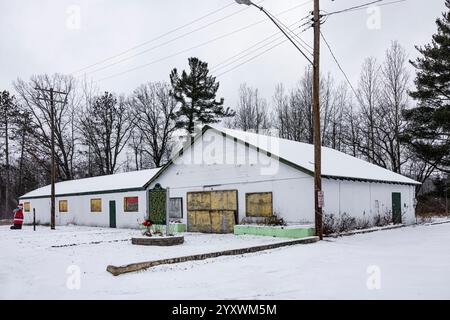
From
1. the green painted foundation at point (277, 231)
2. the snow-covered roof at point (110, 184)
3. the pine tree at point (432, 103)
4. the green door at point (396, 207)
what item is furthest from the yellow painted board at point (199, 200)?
the pine tree at point (432, 103)

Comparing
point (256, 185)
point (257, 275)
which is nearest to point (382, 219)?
point (256, 185)

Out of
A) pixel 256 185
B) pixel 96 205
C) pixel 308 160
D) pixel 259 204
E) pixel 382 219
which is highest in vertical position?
pixel 308 160

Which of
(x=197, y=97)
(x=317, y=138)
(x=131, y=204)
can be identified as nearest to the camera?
(x=317, y=138)

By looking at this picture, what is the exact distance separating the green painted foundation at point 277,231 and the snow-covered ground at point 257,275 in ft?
8.12

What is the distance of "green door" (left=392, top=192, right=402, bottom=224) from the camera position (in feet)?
79.2

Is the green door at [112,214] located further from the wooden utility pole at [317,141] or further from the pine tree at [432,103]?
the pine tree at [432,103]

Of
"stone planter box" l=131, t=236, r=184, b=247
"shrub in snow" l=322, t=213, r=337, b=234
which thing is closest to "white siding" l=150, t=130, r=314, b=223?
"shrub in snow" l=322, t=213, r=337, b=234

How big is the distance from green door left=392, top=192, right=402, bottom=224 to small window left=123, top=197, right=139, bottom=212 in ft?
53.1

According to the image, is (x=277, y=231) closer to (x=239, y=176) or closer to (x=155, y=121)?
(x=239, y=176)

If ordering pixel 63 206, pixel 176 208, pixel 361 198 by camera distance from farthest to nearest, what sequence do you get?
pixel 63 206, pixel 176 208, pixel 361 198

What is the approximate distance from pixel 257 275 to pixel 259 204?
10986 millimetres

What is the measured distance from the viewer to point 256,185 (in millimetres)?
Result: 20703

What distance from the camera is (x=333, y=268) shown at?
33.0 ft
